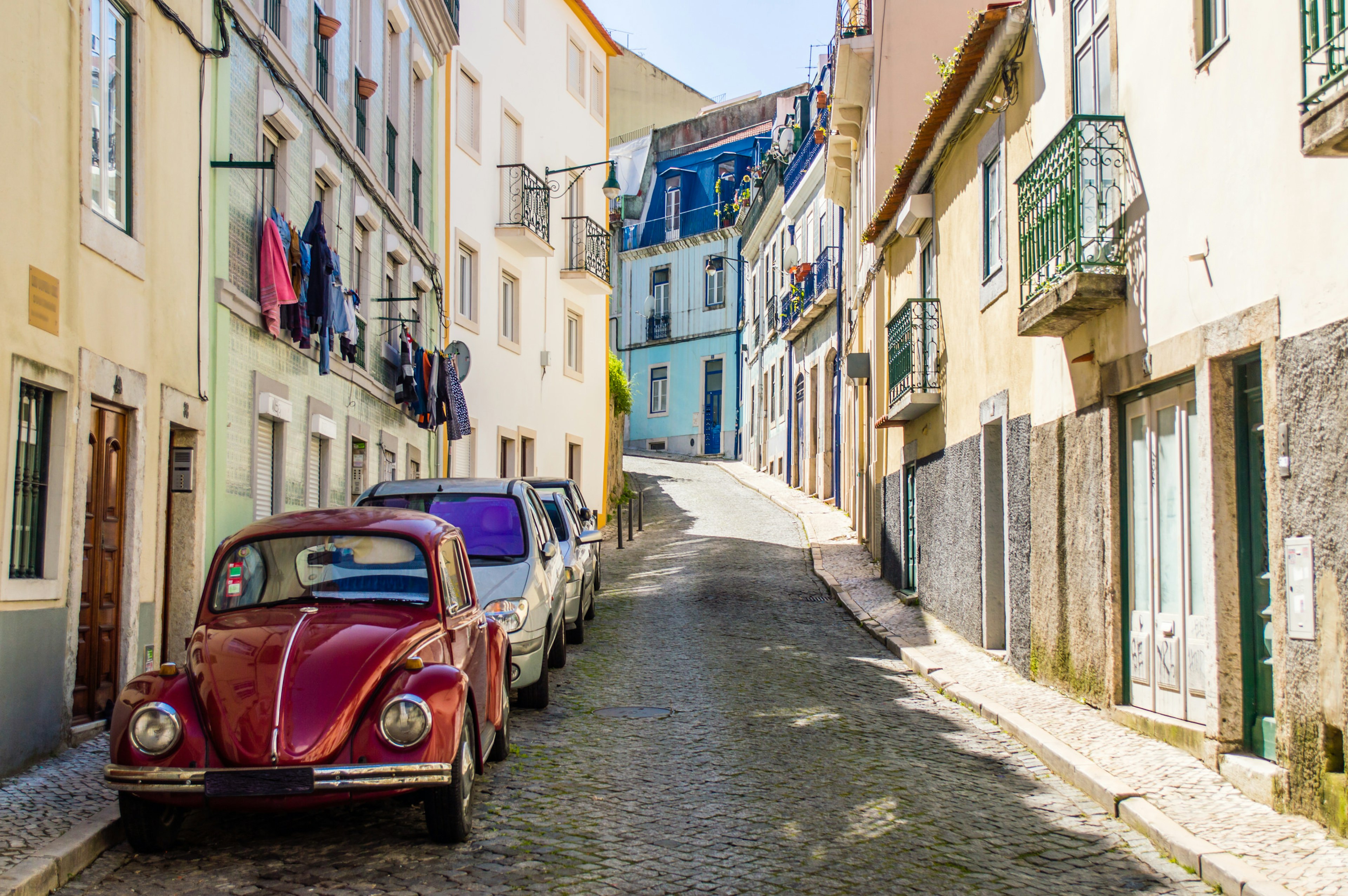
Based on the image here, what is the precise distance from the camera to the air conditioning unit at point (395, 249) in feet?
59.8

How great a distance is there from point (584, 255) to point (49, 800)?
2313cm

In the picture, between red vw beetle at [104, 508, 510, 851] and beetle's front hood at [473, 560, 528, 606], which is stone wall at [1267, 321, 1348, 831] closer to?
red vw beetle at [104, 508, 510, 851]

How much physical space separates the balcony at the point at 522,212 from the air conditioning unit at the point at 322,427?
10.5 meters

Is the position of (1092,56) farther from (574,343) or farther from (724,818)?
(574,343)

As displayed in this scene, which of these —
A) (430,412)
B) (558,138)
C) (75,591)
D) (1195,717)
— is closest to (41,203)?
(75,591)

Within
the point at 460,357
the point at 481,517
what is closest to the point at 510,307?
the point at 460,357

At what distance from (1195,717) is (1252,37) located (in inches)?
169

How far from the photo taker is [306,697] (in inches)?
234

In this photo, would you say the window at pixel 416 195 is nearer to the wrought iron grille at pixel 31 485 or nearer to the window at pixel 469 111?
the window at pixel 469 111

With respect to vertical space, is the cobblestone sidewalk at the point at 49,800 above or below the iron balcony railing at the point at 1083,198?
below

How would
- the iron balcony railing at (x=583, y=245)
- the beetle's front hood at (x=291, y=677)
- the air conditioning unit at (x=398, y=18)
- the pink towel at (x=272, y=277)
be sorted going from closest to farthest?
the beetle's front hood at (x=291, y=677) → the pink towel at (x=272, y=277) → the air conditioning unit at (x=398, y=18) → the iron balcony railing at (x=583, y=245)

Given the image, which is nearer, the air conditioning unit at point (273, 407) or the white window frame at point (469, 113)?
the air conditioning unit at point (273, 407)

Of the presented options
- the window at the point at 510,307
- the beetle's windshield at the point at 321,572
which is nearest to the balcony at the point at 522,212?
the window at the point at 510,307

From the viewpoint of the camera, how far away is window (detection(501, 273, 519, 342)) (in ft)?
85.1
